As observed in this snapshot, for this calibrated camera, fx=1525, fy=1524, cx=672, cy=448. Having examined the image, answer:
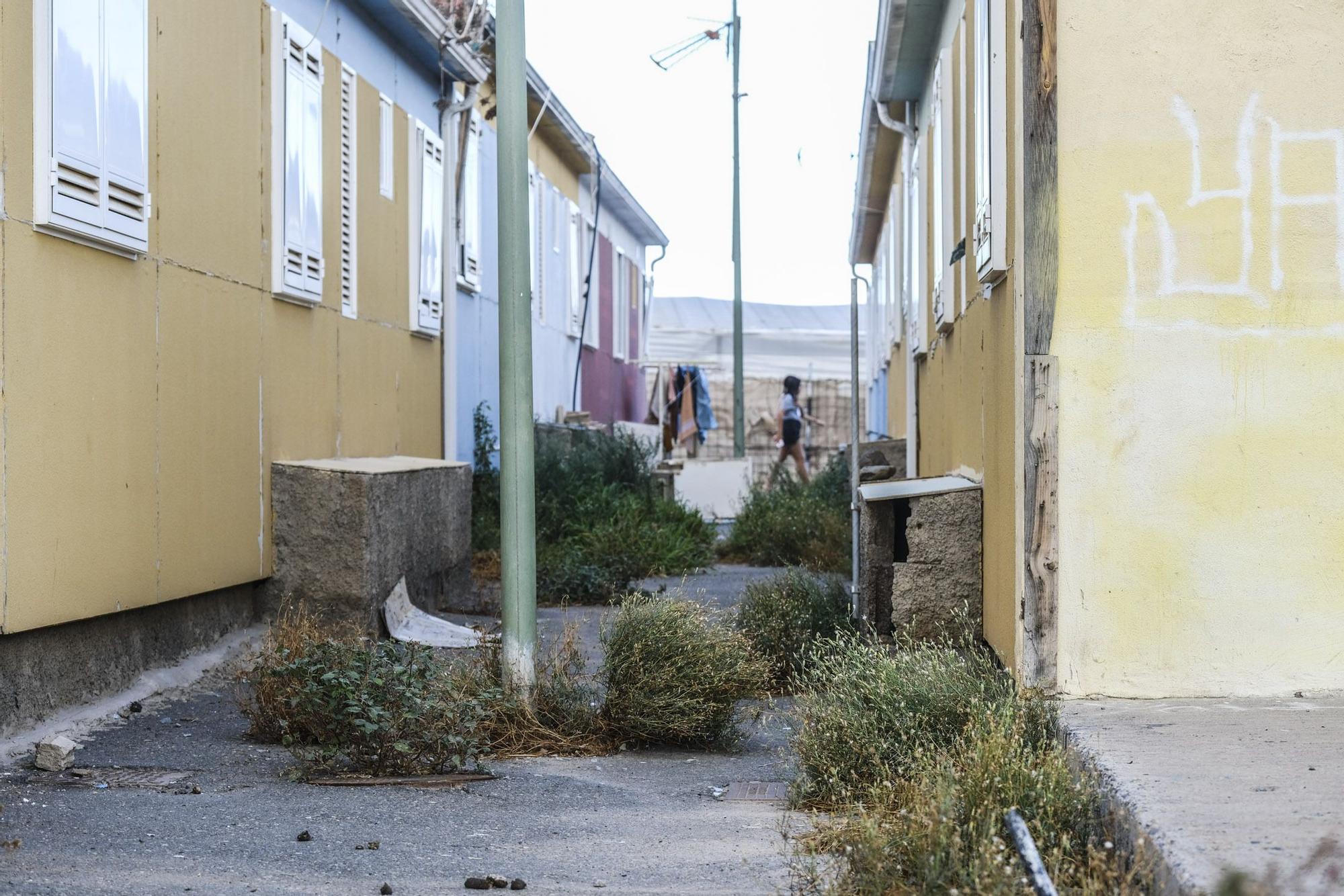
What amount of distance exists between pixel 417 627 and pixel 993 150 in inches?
179

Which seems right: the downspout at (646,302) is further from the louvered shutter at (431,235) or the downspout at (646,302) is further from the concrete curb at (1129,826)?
the concrete curb at (1129,826)

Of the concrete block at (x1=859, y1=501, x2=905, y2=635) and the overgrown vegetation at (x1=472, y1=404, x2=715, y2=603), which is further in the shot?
the overgrown vegetation at (x1=472, y1=404, x2=715, y2=603)

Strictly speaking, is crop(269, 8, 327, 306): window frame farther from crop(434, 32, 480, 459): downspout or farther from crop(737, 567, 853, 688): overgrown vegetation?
crop(434, 32, 480, 459): downspout

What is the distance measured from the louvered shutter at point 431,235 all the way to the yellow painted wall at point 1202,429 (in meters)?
7.65

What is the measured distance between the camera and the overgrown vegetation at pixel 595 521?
11.3 metres

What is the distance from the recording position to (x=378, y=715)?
5.25m

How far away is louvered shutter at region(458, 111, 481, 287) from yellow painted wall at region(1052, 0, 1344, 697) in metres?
9.07

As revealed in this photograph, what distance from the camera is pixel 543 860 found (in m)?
4.32

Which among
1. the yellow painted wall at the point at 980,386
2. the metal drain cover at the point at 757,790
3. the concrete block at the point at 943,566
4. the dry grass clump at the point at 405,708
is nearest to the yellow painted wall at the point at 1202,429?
the yellow painted wall at the point at 980,386

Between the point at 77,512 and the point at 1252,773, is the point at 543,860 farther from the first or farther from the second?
the point at 77,512

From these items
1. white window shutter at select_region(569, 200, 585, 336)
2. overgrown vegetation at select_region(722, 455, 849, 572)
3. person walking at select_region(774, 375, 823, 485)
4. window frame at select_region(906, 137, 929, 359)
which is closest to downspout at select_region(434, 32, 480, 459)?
overgrown vegetation at select_region(722, 455, 849, 572)

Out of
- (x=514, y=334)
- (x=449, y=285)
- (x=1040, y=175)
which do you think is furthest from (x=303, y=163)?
(x=1040, y=175)

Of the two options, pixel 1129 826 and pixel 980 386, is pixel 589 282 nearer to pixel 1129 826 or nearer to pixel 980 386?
pixel 980 386

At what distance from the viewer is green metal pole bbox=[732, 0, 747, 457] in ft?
77.3
